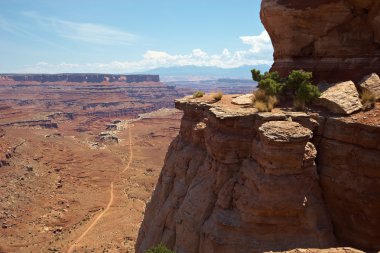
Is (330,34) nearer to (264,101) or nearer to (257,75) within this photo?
(257,75)

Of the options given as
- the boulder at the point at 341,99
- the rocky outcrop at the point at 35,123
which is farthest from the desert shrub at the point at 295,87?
the rocky outcrop at the point at 35,123

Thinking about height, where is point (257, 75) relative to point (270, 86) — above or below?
above

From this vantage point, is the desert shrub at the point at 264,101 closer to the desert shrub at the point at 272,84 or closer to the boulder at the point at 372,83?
the desert shrub at the point at 272,84

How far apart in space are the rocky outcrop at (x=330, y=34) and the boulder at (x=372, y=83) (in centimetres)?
108

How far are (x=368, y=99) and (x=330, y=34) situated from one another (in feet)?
17.0

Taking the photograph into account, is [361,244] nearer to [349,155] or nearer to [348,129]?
[349,155]

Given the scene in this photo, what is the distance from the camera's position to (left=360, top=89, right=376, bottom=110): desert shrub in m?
15.9

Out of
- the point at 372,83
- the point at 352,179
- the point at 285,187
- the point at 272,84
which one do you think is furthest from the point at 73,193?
the point at 352,179

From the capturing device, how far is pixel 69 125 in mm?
124812

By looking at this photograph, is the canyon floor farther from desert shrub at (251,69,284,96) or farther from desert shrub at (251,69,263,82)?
desert shrub at (251,69,284,96)

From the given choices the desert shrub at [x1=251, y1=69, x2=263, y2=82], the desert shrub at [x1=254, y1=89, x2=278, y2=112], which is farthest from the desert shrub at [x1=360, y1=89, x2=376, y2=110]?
the desert shrub at [x1=251, y1=69, x2=263, y2=82]

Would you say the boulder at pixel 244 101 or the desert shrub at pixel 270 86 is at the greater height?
the desert shrub at pixel 270 86

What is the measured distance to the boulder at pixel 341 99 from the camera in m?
15.8

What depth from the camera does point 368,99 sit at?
1622 centimetres
